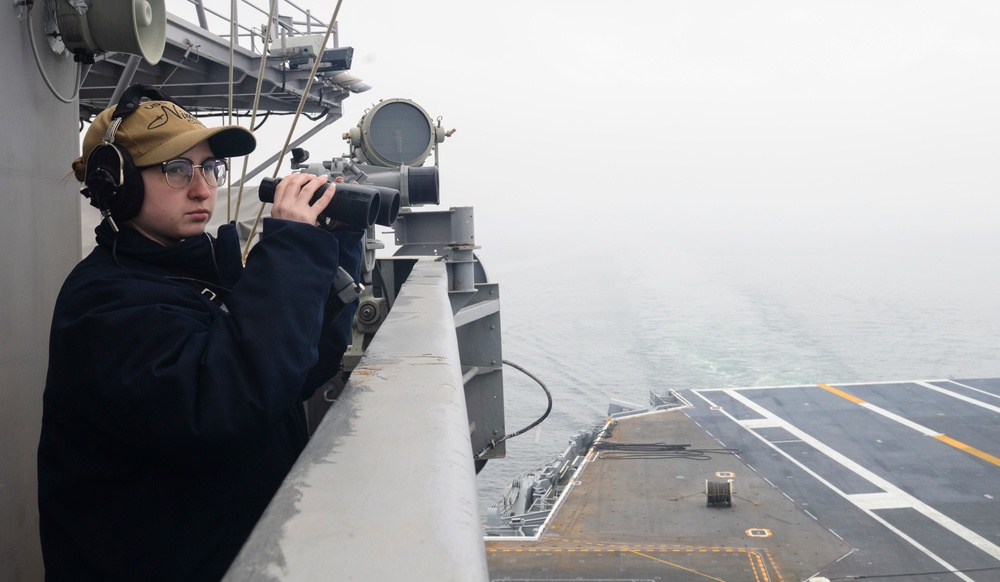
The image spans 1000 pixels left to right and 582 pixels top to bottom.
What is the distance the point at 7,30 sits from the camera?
2.42 meters

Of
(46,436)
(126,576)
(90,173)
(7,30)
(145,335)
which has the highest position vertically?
(7,30)

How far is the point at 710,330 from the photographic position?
41.8 metres

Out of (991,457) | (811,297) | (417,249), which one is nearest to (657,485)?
(991,457)

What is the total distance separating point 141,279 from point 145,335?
7.6 inches

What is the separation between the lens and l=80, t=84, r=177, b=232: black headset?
161 centimetres

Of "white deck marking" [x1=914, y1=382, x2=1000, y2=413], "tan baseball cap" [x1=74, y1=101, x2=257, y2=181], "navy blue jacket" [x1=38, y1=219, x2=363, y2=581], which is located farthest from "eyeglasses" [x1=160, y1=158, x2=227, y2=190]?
"white deck marking" [x1=914, y1=382, x2=1000, y2=413]

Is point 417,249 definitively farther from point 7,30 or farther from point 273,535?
point 273,535

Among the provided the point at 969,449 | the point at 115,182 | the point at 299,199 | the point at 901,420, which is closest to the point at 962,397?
the point at 901,420

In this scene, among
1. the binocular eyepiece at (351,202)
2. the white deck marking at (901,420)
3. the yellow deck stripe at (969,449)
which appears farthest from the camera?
the white deck marking at (901,420)

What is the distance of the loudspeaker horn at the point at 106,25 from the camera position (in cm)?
267

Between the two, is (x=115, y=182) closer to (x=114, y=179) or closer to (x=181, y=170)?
(x=114, y=179)

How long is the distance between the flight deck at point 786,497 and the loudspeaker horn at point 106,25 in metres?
13.8

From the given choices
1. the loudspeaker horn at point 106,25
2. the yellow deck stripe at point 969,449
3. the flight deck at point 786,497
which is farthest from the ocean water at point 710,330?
the loudspeaker horn at point 106,25

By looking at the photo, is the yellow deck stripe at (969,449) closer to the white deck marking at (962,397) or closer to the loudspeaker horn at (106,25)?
the white deck marking at (962,397)
